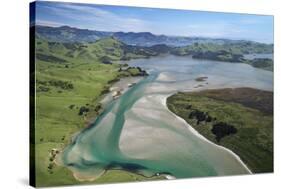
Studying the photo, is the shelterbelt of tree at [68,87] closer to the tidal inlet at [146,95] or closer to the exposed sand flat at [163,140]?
the tidal inlet at [146,95]

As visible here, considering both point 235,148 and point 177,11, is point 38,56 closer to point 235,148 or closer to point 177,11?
point 177,11

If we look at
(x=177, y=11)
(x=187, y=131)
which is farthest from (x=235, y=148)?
(x=177, y=11)

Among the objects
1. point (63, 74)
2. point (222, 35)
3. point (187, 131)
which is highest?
point (222, 35)

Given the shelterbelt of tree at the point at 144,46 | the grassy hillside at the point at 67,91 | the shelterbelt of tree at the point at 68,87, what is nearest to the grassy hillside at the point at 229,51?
the shelterbelt of tree at the point at 144,46

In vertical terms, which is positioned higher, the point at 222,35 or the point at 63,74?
the point at 222,35

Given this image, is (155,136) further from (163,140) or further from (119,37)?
(119,37)

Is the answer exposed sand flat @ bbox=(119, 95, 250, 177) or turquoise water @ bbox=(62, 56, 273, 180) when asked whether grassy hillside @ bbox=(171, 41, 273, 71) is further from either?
exposed sand flat @ bbox=(119, 95, 250, 177)

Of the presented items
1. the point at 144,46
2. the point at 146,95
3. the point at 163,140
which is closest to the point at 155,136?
the point at 163,140

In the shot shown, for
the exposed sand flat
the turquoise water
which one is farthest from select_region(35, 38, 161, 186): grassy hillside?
the exposed sand flat
